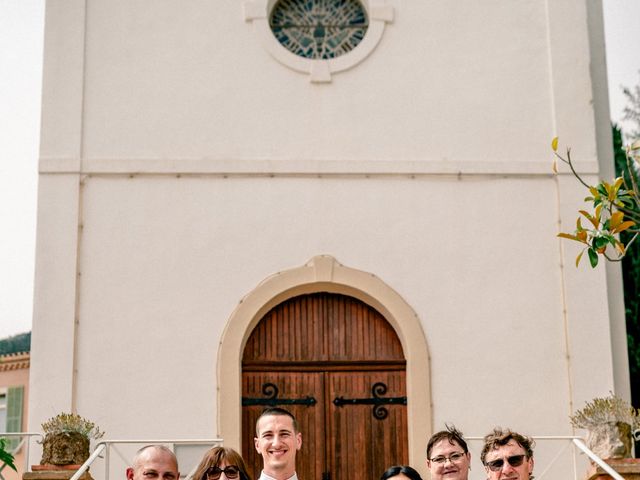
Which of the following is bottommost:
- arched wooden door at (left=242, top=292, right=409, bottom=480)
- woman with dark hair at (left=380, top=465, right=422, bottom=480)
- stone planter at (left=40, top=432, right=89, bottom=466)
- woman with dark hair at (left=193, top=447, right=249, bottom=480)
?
woman with dark hair at (left=380, top=465, right=422, bottom=480)

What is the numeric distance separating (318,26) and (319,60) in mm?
627

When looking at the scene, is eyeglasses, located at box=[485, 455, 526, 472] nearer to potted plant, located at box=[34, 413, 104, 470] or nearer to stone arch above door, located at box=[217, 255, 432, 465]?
potted plant, located at box=[34, 413, 104, 470]

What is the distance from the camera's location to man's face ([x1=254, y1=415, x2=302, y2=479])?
7020mm

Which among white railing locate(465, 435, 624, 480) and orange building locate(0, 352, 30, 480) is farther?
orange building locate(0, 352, 30, 480)

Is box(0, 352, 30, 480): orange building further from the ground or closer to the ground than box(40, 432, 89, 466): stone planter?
further from the ground

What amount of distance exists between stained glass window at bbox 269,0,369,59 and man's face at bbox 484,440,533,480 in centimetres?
652

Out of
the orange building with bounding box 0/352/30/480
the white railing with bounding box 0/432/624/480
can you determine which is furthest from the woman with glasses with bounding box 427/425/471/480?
the orange building with bounding box 0/352/30/480

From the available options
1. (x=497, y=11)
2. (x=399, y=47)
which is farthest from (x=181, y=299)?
(x=497, y=11)

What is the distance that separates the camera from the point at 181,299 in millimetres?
12008

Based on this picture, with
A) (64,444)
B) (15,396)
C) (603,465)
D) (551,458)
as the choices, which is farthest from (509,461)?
(15,396)

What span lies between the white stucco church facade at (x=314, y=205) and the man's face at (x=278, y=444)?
179 inches

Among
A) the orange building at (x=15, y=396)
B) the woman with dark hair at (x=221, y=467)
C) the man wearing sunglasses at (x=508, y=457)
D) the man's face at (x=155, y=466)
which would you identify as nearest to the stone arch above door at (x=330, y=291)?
the man wearing sunglasses at (x=508, y=457)

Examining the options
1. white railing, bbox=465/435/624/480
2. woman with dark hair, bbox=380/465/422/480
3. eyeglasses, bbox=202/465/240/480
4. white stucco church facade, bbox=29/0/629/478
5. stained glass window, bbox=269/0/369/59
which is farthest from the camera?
stained glass window, bbox=269/0/369/59

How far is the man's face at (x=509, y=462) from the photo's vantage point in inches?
294
